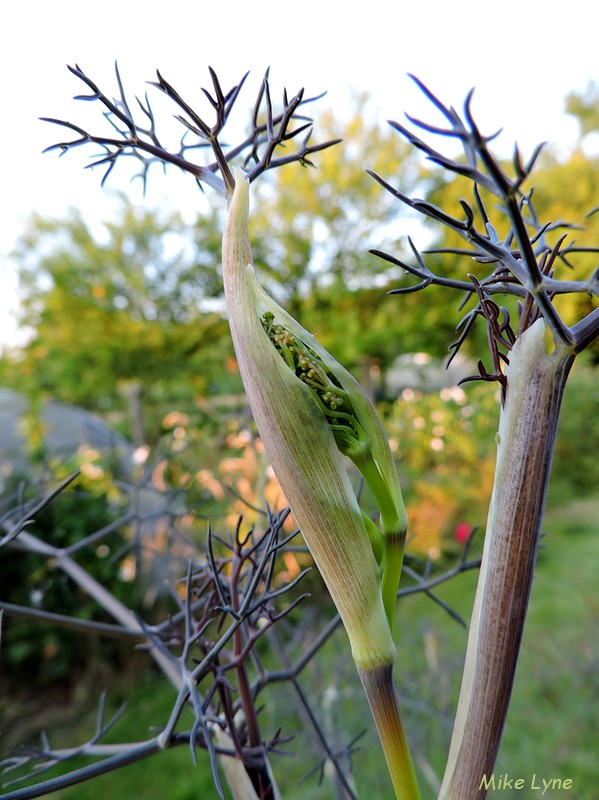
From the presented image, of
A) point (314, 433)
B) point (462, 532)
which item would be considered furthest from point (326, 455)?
point (462, 532)

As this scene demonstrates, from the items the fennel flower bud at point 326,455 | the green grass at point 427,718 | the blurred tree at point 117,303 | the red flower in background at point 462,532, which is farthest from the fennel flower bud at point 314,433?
the blurred tree at point 117,303

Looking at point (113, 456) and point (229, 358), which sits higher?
point (229, 358)

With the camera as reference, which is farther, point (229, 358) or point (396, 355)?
point (396, 355)

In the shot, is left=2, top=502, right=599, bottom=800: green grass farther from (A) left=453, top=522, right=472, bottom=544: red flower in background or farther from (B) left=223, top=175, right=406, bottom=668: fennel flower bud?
(B) left=223, top=175, right=406, bottom=668: fennel flower bud

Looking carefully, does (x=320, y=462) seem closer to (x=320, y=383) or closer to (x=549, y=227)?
(x=320, y=383)

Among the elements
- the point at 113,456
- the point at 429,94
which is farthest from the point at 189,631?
the point at 113,456

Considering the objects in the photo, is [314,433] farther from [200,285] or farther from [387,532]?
[200,285]
